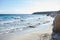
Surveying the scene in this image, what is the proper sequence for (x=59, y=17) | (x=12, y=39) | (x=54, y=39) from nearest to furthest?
(x=54, y=39)
(x=12, y=39)
(x=59, y=17)

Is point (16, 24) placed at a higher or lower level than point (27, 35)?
lower

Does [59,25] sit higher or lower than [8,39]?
higher

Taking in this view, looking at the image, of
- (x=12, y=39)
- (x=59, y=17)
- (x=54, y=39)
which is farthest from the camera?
(x=59, y=17)

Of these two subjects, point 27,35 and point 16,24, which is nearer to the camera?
point 27,35

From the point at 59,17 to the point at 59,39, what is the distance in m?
1.96

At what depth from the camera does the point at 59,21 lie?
802 centimetres

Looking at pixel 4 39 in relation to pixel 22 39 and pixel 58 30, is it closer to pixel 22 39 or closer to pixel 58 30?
pixel 22 39

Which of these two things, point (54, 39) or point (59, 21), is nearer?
point (54, 39)

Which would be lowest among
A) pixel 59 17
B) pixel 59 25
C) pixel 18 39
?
pixel 18 39

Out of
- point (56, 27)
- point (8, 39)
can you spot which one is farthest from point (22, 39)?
point (56, 27)

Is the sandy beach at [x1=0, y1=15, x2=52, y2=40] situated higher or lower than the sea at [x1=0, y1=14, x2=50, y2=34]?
higher

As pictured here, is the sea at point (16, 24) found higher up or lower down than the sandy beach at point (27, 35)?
lower down

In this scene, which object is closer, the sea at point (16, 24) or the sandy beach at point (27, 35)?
the sandy beach at point (27, 35)

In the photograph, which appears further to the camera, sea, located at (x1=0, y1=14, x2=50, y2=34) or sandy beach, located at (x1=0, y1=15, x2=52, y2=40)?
sea, located at (x1=0, y1=14, x2=50, y2=34)
